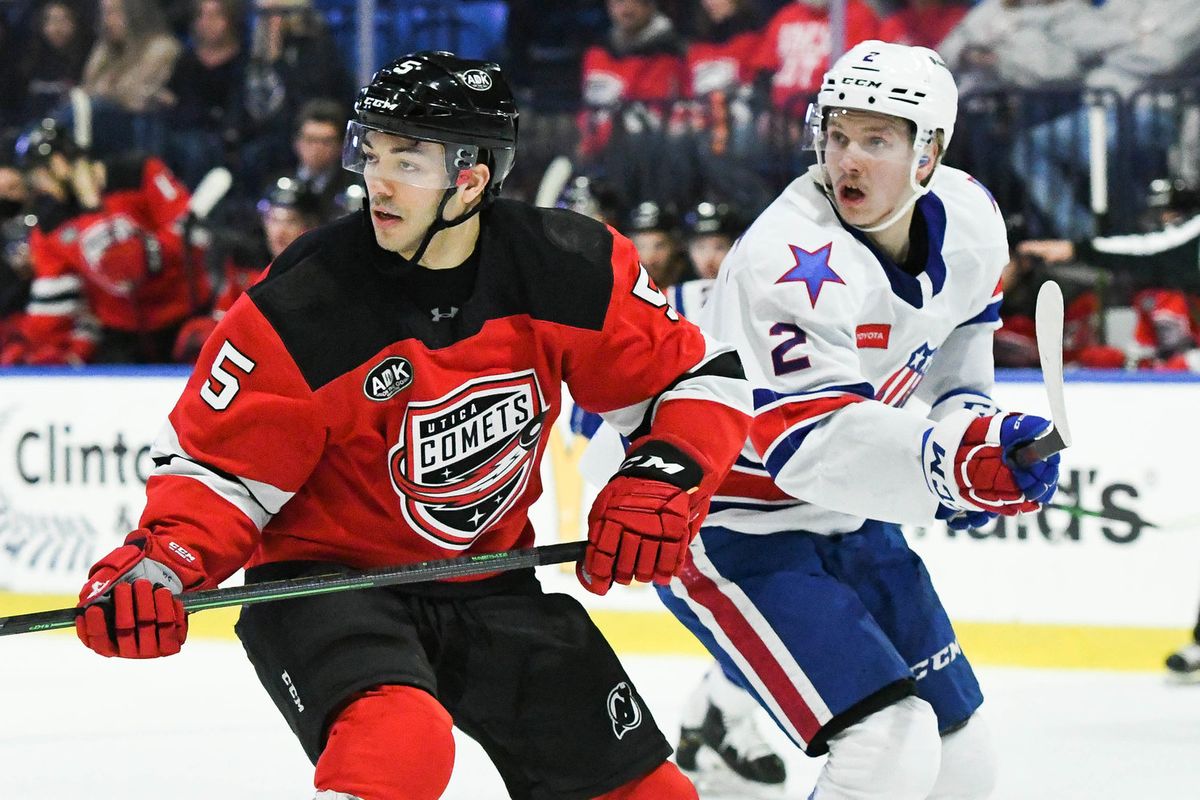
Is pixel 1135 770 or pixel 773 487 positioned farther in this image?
pixel 1135 770

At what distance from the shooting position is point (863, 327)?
277 cm

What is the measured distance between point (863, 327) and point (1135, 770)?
1.46m

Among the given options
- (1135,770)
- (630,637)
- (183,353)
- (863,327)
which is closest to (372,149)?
(863,327)

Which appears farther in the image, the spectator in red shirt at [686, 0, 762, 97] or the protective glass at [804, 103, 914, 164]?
the spectator in red shirt at [686, 0, 762, 97]

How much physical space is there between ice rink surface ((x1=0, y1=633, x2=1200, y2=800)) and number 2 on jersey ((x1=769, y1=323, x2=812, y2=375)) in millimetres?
1288

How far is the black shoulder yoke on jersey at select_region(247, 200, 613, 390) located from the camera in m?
2.25

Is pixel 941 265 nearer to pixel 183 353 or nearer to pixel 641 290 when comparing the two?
A: pixel 641 290

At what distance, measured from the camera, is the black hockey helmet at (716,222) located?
5.30m

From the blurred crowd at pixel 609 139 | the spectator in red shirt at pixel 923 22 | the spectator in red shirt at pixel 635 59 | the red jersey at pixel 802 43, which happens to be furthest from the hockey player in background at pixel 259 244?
the spectator in red shirt at pixel 923 22

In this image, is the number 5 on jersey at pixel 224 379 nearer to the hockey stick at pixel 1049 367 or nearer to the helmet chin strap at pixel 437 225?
the helmet chin strap at pixel 437 225

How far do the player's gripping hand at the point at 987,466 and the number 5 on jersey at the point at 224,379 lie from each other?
1009mm

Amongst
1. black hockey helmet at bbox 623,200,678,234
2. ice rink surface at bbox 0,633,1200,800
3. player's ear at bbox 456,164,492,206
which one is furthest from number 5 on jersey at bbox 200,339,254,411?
black hockey helmet at bbox 623,200,678,234

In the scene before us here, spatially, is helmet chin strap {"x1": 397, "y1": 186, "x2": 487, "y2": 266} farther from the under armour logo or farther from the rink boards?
the rink boards

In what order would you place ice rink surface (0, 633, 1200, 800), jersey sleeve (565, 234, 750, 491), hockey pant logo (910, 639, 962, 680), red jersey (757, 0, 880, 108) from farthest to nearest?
red jersey (757, 0, 880, 108)
ice rink surface (0, 633, 1200, 800)
hockey pant logo (910, 639, 962, 680)
jersey sleeve (565, 234, 750, 491)
